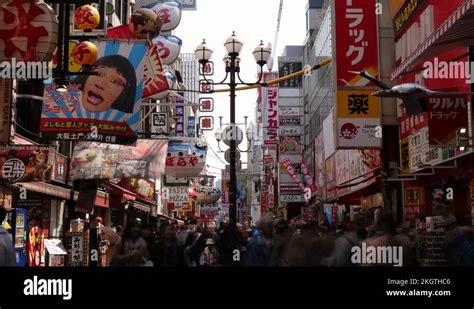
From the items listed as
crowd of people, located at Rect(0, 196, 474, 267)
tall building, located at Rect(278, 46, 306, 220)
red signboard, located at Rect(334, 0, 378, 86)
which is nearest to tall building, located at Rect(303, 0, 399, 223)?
red signboard, located at Rect(334, 0, 378, 86)

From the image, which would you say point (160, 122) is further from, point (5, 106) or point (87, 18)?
point (5, 106)

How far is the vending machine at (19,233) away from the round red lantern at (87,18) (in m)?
5.04

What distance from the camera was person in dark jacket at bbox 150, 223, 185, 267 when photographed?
11002 millimetres

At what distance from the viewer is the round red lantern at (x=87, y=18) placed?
1647 centimetres

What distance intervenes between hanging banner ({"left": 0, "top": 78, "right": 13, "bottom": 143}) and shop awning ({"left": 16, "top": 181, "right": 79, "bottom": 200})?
1.42m

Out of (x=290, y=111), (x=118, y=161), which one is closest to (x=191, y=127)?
(x=290, y=111)

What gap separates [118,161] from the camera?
2050cm

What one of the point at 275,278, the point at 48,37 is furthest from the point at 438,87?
the point at 275,278

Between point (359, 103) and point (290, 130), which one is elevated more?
point (290, 130)

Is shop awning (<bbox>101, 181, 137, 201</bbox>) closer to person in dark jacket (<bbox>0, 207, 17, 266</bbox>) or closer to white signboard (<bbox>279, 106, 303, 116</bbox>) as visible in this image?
person in dark jacket (<bbox>0, 207, 17, 266</bbox>)

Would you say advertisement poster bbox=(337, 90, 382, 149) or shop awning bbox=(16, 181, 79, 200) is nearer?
shop awning bbox=(16, 181, 79, 200)

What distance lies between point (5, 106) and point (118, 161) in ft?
17.1

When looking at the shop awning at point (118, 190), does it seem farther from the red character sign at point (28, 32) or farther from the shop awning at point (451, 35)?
the shop awning at point (451, 35)

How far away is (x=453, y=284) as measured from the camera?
5.67 metres
